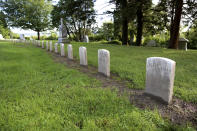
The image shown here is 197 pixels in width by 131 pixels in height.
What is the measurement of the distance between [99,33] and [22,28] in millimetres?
21651

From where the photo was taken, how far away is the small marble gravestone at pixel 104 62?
12.3 feet

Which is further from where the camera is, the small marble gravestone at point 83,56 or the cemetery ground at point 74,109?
the small marble gravestone at point 83,56

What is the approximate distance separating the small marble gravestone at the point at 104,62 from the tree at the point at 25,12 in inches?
1402

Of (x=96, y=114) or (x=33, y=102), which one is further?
(x=33, y=102)

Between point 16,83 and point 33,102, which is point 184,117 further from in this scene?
point 16,83

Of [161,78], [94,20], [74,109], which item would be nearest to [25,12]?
[94,20]

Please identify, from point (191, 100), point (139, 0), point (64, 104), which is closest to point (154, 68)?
point (191, 100)

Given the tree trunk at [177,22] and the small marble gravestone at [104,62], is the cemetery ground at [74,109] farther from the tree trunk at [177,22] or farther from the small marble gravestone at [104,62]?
the tree trunk at [177,22]

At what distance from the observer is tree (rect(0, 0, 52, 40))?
32.8 m

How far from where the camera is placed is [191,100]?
7.63 ft

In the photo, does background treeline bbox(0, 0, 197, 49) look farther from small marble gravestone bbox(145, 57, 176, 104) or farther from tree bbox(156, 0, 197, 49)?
small marble gravestone bbox(145, 57, 176, 104)

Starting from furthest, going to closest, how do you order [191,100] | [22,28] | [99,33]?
[99,33] → [22,28] → [191,100]

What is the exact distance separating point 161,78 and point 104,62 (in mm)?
1881

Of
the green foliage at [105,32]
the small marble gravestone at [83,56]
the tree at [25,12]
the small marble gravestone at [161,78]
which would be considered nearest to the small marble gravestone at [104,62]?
the small marble gravestone at [83,56]
